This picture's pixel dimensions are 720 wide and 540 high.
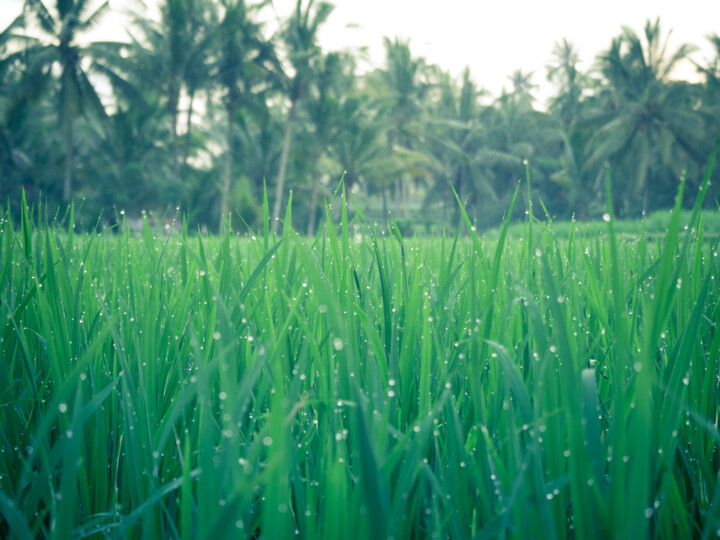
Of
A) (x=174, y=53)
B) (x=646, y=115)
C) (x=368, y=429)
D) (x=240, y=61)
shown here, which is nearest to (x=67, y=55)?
(x=174, y=53)

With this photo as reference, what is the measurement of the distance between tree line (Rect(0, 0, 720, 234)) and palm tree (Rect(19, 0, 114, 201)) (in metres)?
0.03

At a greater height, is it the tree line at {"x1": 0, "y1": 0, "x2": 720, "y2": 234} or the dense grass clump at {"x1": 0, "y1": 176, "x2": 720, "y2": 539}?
the tree line at {"x1": 0, "y1": 0, "x2": 720, "y2": 234}

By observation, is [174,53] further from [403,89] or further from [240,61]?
[403,89]

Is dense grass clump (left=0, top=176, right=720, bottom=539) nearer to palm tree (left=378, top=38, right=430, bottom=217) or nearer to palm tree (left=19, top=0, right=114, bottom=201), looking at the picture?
palm tree (left=19, top=0, right=114, bottom=201)

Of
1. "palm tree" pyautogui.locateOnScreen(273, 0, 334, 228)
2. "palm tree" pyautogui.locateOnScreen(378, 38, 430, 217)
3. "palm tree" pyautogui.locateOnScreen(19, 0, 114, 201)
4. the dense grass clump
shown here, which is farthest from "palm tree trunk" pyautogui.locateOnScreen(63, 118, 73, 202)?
the dense grass clump

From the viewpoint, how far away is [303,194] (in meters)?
16.1

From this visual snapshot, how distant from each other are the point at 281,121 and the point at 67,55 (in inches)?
264

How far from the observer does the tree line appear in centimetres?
1263

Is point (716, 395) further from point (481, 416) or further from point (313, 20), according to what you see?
point (313, 20)

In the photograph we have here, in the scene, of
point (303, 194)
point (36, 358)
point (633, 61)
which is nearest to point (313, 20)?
point (303, 194)

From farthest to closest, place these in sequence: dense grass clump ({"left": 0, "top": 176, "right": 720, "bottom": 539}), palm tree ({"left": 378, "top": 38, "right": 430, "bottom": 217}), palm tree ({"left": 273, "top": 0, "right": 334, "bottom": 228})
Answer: palm tree ({"left": 378, "top": 38, "right": 430, "bottom": 217})
palm tree ({"left": 273, "top": 0, "right": 334, "bottom": 228})
dense grass clump ({"left": 0, "top": 176, "right": 720, "bottom": 539})

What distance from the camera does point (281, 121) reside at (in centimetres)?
1717

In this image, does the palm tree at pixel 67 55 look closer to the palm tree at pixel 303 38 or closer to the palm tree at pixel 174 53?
the palm tree at pixel 174 53

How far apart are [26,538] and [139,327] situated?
0.34 meters
